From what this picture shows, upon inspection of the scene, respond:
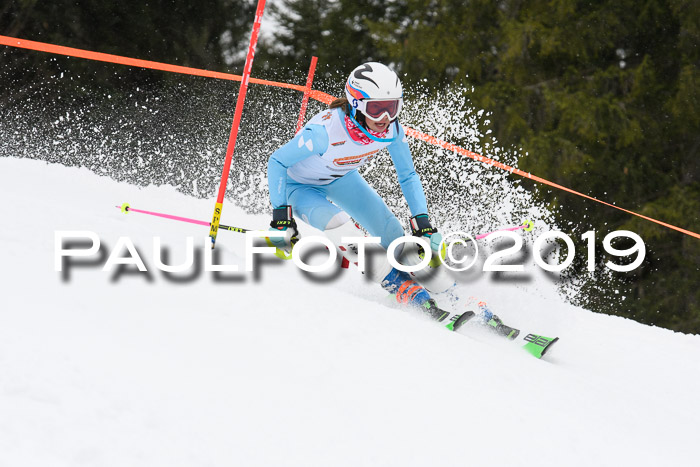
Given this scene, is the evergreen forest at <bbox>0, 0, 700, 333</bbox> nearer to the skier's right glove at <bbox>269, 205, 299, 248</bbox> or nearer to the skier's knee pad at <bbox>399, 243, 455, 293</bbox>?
the skier's knee pad at <bbox>399, 243, 455, 293</bbox>

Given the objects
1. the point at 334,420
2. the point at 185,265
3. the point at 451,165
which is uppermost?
the point at 451,165

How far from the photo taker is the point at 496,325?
3963 millimetres

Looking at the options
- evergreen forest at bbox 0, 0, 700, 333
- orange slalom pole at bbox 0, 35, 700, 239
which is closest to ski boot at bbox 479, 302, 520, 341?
orange slalom pole at bbox 0, 35, 700, 239

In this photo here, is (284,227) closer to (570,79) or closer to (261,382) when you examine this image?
(261,382)

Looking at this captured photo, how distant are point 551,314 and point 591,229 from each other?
7803 millimetres

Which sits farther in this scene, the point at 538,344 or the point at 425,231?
the point at 425,231

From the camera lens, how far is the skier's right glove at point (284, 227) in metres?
3.74

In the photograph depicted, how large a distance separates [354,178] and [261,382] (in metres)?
2.41

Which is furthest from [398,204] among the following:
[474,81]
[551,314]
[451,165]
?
[474,81]

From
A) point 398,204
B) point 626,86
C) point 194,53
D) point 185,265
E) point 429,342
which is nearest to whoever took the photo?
point 429,342

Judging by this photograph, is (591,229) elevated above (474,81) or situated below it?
below

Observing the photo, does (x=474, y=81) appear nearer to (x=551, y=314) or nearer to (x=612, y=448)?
(x=551, y=314)

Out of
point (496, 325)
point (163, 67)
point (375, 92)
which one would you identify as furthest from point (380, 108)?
point (163, 67)

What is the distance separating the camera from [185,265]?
130 inches
